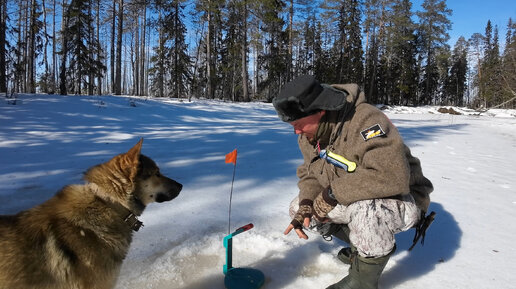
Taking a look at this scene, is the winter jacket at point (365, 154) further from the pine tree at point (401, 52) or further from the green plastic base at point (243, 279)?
the pine tree at point (401, 52)

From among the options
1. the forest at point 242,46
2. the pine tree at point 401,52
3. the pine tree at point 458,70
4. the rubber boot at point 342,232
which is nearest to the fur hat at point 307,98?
the rubber boot at point 342,232

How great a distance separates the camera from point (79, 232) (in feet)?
5.28

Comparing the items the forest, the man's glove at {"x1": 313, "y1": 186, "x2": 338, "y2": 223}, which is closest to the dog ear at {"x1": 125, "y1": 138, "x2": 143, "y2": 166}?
the man's glove at {"x1": 313, "y1": 186, "x2": 338, "y2": 223}

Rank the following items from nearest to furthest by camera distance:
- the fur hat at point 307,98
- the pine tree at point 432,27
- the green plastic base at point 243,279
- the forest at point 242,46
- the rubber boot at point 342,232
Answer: the fur hat at point 307,98 < the green plastic base at point 243,279 < the rubber boot at point 342,232 < the forest at point 242,46 < the pine tree at point 432,27

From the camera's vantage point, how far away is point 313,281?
2061 millimetres

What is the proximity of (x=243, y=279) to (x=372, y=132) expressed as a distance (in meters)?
1.25

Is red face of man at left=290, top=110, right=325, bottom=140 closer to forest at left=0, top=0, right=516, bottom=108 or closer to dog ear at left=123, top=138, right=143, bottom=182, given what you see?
dog ear at left=123, top=138, right=143, bottom=182

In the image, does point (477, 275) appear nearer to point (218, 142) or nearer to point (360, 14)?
point (218, 142)

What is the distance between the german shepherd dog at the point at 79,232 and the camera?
1438 mm

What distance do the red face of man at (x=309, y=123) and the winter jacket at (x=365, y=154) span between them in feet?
0.11

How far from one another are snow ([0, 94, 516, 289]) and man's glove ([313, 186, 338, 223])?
0.50 metres

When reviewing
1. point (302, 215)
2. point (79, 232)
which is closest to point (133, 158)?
point (79, 232)

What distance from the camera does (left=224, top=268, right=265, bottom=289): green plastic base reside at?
187 centimetres

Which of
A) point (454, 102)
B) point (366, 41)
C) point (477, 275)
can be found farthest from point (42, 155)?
point (454, 102)
